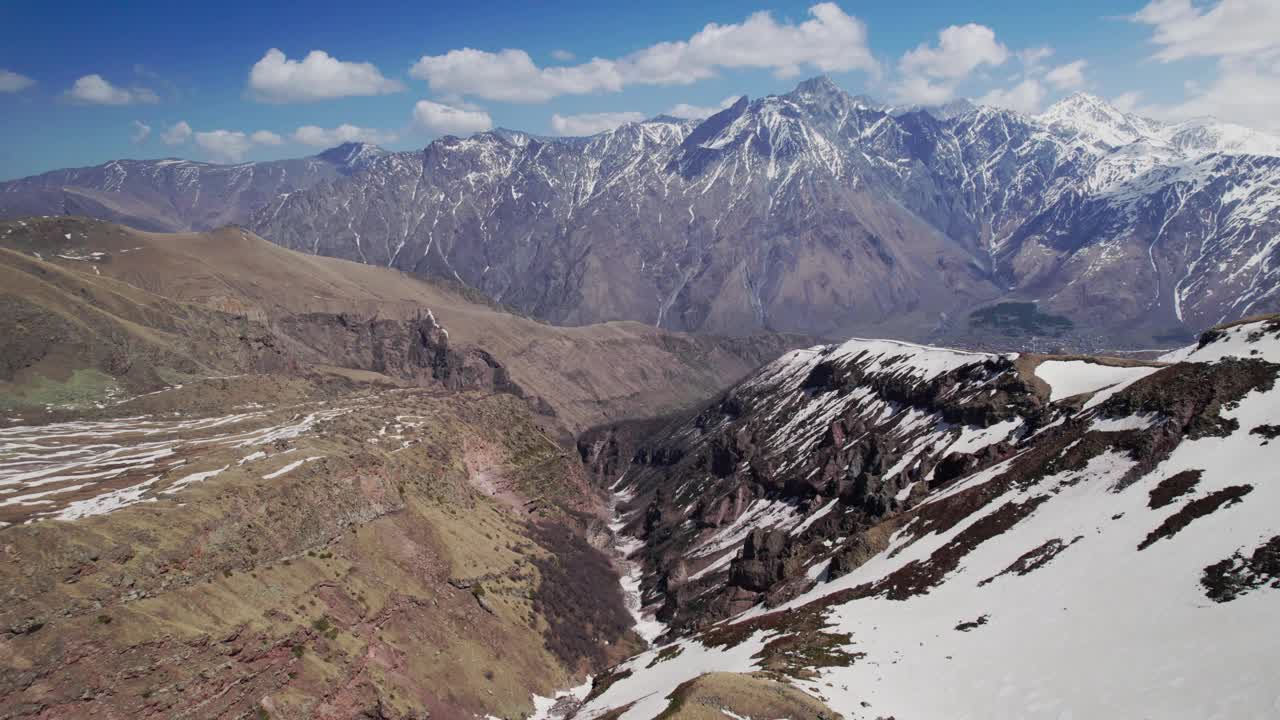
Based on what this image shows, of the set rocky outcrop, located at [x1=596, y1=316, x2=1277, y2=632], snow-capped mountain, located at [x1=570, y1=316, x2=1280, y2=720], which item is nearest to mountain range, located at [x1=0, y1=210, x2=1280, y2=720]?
snow-capped mountain, located at [x1=570, y1=316, x2=1280, y2=720]

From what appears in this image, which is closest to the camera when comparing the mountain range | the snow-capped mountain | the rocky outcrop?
the snow-capped mountain

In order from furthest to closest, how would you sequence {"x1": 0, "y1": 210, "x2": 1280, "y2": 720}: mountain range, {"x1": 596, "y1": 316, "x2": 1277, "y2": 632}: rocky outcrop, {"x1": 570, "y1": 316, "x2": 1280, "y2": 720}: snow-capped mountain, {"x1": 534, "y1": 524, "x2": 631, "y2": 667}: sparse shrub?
{"x1": 534, "y1": 524, "x2": 631, "y2": 667}: sparse shrub → {"x1": 596, "y1": 316, "x2": 1277, "y2": 632}: rocky outcrop → {"x1": 0, "y1": 210, "x2": 1280, "y2": 720}: mountain range → {"x1": 570, "y1": 316, "x2": 1280, "y2": 720}: snow-capped mountain

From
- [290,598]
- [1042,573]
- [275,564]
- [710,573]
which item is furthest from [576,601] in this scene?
[1042,573]

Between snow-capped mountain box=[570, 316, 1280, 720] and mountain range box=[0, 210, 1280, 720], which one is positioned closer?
snow-capped mountain box=[570, 316, 1280, 720]

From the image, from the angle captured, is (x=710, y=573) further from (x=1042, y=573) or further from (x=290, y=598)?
(x=1042, y=573)

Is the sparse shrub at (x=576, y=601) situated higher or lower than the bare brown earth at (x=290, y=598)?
lower

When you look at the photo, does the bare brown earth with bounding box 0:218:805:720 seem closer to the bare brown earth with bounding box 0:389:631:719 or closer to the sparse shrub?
the bare brown earth with bounding box 0:389:631:719

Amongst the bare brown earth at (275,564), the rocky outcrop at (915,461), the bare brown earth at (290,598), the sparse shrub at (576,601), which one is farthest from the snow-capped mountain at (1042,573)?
the bare brown earth at (275,564)


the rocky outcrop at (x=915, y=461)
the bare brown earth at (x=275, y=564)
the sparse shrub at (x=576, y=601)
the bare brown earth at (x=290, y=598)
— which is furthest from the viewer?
the sparse shrub at (x=576, y=601)

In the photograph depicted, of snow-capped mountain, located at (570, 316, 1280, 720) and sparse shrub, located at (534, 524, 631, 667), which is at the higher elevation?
snow-capped mountain, located at (570, 316, 1280, 720)

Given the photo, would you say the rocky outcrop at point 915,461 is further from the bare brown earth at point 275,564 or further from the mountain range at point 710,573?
the bare brown earth at point 275,564
